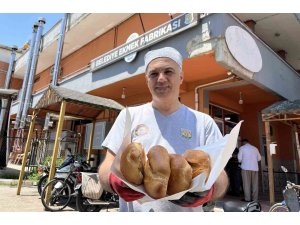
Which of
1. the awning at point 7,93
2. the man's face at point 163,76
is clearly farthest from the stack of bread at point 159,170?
the awning at point 7,93

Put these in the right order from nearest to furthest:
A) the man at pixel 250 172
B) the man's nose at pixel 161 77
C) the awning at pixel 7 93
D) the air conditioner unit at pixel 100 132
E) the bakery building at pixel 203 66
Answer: the man's nose at pixel 161 77 < the bakery building at pixel 203 66 < the man at pixel 250 172 < the air conditioner unit at pixel 100 132 < the awning at pixel 7 93

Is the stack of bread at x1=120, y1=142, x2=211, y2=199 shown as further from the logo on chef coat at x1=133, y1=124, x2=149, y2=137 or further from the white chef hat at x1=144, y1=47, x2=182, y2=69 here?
the white chef hat at x1=144, y1=47, x2=182, y2=69

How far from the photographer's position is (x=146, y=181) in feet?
3.21

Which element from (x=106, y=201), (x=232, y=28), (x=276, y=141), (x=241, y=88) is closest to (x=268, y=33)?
(x=241, y=88)

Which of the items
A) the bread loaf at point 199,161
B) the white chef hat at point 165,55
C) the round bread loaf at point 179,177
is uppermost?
the white chef hat at point 165,55

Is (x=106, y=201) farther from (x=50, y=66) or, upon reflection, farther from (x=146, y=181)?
(x=50, y=66)

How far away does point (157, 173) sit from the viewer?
0.98 m

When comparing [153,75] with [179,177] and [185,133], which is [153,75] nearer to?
[185,133]

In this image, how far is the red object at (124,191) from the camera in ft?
3.30

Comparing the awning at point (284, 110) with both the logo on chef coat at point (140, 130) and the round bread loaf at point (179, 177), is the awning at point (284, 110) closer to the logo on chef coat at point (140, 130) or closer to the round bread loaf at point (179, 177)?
the logo on chef coat at point (140, 130)

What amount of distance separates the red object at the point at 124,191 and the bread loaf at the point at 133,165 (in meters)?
0.04

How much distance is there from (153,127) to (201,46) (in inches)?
187

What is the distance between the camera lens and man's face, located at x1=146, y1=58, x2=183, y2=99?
54.1 inches

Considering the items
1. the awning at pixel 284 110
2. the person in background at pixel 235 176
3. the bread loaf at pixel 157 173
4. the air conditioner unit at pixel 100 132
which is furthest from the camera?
the person in background at pixel 235 176
